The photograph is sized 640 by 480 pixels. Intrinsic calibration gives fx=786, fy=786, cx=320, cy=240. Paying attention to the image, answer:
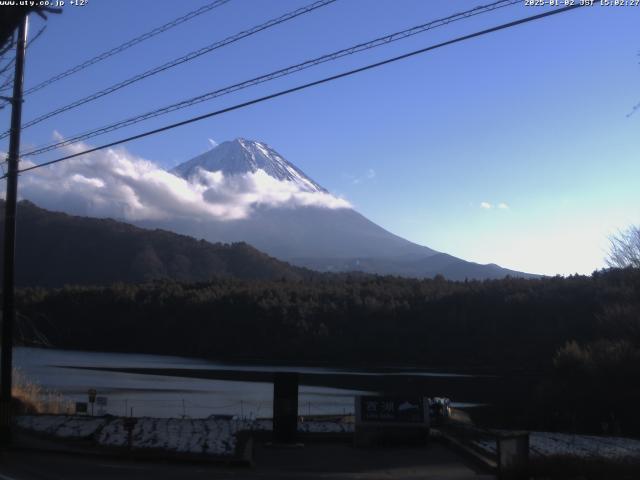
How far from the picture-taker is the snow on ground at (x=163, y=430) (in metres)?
17.1

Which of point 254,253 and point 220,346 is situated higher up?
point 254,253

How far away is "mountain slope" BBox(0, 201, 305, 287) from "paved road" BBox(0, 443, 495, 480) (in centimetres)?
11035

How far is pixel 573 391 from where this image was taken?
44906 mm

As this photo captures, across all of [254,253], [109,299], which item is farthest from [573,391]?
[254,253]

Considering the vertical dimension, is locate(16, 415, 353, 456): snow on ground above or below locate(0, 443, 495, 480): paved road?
above

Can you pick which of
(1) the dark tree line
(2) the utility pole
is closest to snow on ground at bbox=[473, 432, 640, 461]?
(2) the utility pole

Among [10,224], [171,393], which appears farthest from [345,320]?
[10,224]

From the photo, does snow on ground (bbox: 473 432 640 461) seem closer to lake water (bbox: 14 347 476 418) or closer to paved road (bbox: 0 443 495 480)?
paved road (bbox: 0 443 495 480)

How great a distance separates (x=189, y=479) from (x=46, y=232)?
134 meters

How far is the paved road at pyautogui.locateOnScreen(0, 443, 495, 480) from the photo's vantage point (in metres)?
14.2

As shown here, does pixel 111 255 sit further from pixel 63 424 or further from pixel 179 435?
pixel 179 435

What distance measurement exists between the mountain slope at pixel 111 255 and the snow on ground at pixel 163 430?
10601 cm

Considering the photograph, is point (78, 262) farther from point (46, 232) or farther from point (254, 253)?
point (254, 253)

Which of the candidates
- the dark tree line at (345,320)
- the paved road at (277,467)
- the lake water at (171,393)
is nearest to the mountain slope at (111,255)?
the dark tree line at (345,320)
